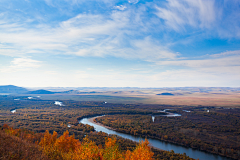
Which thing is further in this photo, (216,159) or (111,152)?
(216,159)

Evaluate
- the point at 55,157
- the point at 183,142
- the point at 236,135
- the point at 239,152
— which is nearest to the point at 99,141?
the point at 183,142

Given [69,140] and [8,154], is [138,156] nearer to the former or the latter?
[8,154]

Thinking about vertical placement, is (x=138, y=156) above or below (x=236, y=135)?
above

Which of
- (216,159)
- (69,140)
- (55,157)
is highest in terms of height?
(55,157)

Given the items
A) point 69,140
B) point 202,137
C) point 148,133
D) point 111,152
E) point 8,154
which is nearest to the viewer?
point 8,154

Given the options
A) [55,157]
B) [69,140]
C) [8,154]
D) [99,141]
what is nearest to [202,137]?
[99,141]

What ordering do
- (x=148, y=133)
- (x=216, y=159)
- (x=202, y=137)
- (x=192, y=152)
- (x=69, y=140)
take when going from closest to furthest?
(x=69, y=140), (x=216, y=159), (x=192, y=152), (x=202, y=137), (x=148, y=133)

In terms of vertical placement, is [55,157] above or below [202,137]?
above

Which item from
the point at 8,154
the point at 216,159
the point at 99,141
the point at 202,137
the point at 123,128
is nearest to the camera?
the point at 8,154

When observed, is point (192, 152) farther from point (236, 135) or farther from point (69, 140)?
point (69, 140)
